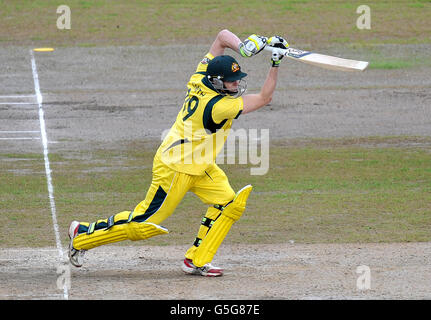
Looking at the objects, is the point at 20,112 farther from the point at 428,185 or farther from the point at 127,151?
the point at 428,185

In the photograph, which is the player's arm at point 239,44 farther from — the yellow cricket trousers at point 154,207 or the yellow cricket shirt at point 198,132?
the yellow cricket trousers at point 154,207

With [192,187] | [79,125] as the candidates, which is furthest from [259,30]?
[192,187]

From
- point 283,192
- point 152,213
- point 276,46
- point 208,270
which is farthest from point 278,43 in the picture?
point 283,192

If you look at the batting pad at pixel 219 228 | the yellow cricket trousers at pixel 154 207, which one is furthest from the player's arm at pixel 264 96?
the batting pad at pixel 219 228

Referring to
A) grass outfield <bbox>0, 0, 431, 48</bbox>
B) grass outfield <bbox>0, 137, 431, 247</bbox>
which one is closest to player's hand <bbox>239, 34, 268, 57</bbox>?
grass outfield <bbox>0, 137, 431, 247</bbox>

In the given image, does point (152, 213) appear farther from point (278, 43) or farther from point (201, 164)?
point (278, 43)

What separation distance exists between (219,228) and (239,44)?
1.86 meters

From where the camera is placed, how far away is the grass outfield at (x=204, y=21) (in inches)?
911

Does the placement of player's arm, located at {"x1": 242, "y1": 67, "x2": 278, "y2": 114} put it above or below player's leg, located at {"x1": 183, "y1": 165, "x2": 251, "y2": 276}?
above

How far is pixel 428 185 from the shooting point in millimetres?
12727

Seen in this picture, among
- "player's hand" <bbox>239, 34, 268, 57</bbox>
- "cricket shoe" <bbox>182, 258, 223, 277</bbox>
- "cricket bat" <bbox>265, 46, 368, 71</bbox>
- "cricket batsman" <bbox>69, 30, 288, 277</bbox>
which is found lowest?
"cricket shoe" <bbox>182, 258, 223, 277</bbox>

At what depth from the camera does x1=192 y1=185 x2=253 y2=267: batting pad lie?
336 inches

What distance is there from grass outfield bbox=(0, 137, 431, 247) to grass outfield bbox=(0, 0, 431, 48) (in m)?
8.13

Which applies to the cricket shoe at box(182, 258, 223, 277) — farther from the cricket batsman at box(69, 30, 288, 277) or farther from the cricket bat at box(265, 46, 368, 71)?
the cricket bat at box(265, 46, 368, 71)
